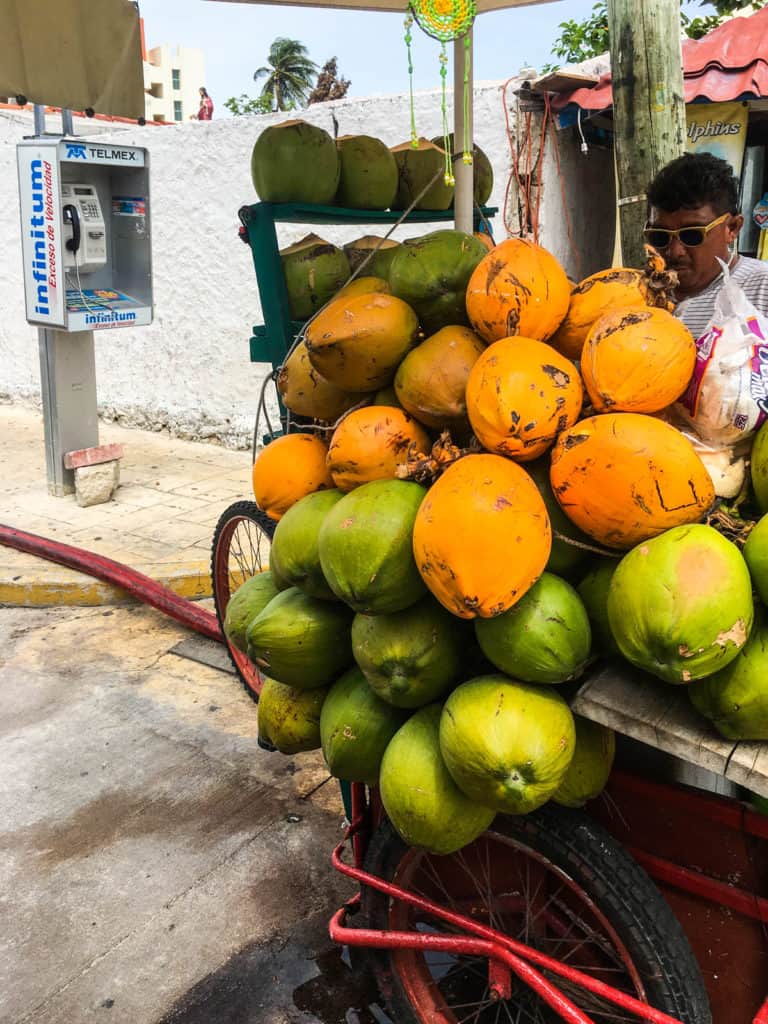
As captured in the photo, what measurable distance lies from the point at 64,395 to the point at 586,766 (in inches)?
199

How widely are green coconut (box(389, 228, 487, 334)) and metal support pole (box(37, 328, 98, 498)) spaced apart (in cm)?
442

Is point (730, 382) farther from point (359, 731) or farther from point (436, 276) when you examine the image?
point (359, 731)

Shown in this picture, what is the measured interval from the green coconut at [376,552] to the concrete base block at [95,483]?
4570 mm

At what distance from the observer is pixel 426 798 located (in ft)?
5.37

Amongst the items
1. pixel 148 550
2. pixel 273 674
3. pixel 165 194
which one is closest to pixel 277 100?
pixel 165 194

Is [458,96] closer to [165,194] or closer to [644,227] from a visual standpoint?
[644,227]

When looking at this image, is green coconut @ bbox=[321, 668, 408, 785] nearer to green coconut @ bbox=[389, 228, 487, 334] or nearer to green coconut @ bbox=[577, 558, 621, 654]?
green coconut @ bbox=[577, 558, 621, 654]

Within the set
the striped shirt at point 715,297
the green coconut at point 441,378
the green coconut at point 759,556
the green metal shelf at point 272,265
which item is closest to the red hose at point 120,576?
the green metal shelf at point 272,265

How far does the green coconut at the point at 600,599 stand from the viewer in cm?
163

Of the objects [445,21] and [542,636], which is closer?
[542,636]

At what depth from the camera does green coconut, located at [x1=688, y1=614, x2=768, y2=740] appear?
138 cm

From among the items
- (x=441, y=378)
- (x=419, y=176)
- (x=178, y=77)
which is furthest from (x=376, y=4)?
(x=178, y=77)

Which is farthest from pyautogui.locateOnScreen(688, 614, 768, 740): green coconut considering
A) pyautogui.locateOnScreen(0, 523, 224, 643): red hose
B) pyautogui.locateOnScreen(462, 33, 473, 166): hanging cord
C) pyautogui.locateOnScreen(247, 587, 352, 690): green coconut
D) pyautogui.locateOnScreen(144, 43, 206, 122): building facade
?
pyautogui.locateOnScreen(144, 43, 206, 122): building facade

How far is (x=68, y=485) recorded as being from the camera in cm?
610
